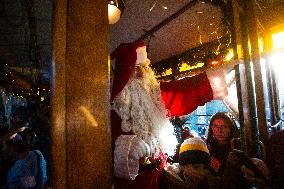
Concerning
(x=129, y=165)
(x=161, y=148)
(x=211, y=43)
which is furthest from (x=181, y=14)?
(x=129, y=165)

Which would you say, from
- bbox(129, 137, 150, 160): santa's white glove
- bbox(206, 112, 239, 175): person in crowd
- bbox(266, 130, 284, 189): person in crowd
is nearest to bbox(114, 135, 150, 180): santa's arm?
bbox(129, 137, 150, 160): santa's white glove

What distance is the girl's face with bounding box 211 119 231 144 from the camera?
11.4 feet

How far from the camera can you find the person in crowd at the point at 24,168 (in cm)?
318

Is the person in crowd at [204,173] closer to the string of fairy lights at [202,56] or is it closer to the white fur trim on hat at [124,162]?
the white fur trim on hat at [124,162]

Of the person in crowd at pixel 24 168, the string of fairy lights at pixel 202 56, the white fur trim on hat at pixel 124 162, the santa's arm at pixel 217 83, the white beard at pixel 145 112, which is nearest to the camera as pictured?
the white fur trim on hat at pixel 124 162

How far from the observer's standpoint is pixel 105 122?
3.02 feet

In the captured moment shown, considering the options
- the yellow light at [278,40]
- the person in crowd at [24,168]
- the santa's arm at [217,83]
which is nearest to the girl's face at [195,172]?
the santa's arm at [217,83]

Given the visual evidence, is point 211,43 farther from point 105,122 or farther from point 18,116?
point 18,116

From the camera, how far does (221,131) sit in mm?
3525

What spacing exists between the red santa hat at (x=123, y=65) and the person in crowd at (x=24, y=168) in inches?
80.4

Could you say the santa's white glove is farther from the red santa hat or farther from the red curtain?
the red curtain

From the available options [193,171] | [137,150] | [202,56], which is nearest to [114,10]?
[137,150]

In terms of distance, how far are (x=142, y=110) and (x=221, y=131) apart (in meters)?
1.84

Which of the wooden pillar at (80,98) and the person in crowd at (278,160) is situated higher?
the wooden pillar at (80,98)
